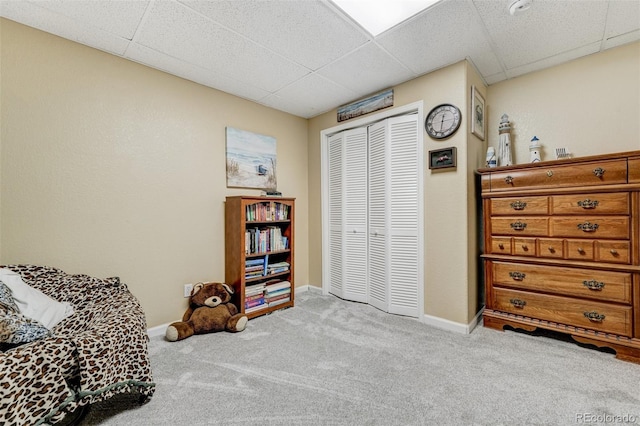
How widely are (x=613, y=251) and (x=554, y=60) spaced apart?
178 centimetres

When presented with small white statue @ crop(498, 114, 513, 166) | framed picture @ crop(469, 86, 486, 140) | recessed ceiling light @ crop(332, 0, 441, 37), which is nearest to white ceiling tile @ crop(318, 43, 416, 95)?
recessed ceiling light @ crop(332, 0, 441, 37)

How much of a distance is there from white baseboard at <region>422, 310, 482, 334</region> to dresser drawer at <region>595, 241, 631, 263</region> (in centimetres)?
109

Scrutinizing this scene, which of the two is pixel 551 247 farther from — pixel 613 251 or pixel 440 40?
pixel 440 40

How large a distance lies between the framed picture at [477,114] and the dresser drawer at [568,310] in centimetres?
155

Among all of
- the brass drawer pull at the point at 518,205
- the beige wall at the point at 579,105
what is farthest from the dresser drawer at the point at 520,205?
the beige wall at the point at 579,105

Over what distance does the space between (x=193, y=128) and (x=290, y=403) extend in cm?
259

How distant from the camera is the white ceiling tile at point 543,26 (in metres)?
1.86

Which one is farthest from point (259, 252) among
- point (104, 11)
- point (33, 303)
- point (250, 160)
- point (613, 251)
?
point (613, 251)

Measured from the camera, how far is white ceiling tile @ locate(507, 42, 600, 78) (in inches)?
93.0

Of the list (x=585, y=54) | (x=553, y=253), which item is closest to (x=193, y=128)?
(x=553, y=253)

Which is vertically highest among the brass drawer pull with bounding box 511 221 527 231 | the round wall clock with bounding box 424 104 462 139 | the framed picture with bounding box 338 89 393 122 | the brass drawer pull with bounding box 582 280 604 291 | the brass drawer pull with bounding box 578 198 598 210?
the framed picture with bounding box 338 89 393 122

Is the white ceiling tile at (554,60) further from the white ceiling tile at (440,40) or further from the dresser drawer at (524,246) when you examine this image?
the dresser drawer at (524,246)

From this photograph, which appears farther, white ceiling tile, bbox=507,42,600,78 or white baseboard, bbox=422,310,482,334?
white baseboard, bbox=422,310,482,334

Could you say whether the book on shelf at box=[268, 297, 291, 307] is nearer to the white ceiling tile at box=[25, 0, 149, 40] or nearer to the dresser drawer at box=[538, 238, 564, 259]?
the dresser drawer at box=[538, 238, 564, 259]
